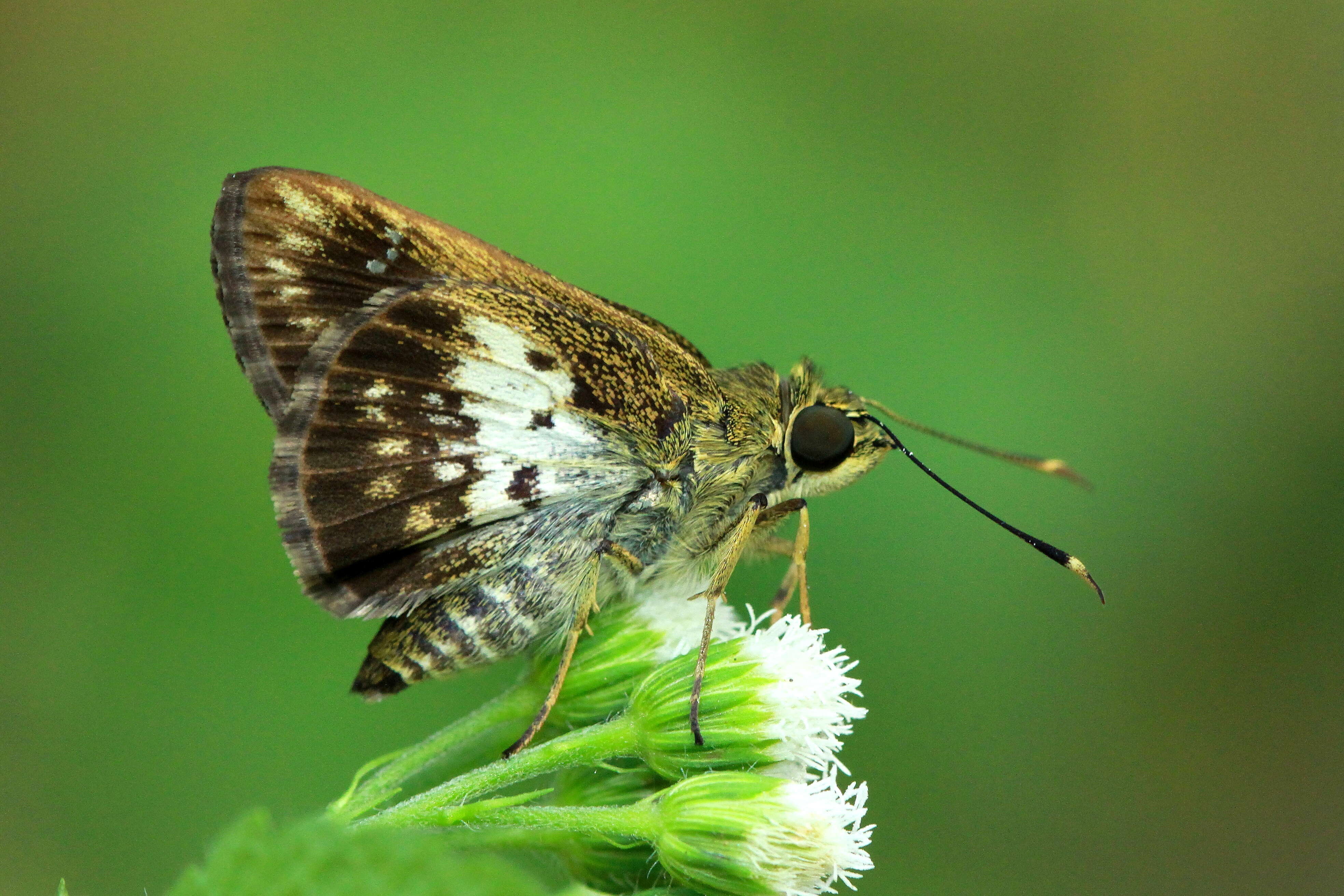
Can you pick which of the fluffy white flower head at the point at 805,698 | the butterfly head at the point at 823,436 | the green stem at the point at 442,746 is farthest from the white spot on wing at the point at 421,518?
the butterfly head at the point at 823,436

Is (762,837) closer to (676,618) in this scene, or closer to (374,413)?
(676,618)

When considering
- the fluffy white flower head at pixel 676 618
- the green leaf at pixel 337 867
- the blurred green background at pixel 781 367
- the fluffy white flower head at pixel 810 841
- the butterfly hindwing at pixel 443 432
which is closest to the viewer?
the green leaf at pixel 337 867

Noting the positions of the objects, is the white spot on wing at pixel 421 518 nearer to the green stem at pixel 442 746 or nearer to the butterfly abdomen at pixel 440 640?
the butterfly abdomen at pixel 440 640

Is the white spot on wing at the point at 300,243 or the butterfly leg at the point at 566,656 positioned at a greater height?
the white spot on wing at the point at 300,243

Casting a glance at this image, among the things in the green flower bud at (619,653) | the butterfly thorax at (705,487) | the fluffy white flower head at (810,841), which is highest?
the butterfly thorax at (705,487)

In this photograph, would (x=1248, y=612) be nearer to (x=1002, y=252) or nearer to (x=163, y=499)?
(x=1002, y=252)

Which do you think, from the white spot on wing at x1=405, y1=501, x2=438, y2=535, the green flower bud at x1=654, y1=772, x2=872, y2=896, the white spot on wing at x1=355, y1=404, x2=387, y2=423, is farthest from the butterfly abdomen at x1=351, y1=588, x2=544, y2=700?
the green flower bud at x1=654, y1=772, x2=872, y2=896

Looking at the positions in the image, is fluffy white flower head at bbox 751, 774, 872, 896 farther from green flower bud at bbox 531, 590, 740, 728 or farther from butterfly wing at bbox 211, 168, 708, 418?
butterfly wing at bbox 211, 168, 708, 418
